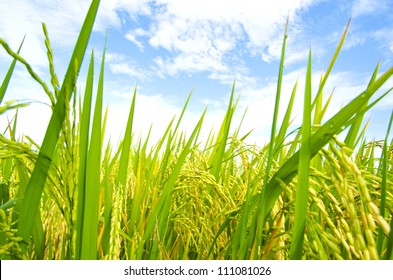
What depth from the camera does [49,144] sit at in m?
0.89

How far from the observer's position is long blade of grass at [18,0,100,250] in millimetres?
874

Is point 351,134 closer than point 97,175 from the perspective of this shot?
No

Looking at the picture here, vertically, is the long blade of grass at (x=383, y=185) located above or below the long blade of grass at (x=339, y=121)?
below

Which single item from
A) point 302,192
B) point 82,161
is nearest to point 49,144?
point 82,161

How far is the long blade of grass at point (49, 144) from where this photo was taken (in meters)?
0.87

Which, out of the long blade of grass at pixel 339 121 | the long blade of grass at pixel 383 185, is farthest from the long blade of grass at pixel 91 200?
the long blade of grass at pixel 383 185

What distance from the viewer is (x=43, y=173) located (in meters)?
0.91

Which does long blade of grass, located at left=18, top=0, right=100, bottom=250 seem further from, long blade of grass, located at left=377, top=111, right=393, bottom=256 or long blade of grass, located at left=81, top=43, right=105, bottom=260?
long blade of grass, located at left=377, top=111, right=393, bottom=256

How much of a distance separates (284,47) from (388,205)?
526 millimetres

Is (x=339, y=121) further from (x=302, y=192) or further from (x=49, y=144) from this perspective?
(x=49, y=144)

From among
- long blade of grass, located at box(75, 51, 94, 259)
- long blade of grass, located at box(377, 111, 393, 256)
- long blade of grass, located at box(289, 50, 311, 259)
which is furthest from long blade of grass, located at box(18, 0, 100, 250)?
long blade of grass, located at box(377, 111, 393, 256)

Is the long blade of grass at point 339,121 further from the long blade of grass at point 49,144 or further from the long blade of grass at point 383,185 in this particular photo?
the long blade of grass at point 49,144
